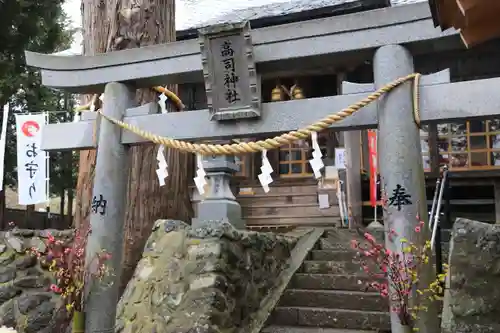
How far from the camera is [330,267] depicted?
692 cm

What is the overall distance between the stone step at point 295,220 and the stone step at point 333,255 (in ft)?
8.83

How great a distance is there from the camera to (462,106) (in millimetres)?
4051

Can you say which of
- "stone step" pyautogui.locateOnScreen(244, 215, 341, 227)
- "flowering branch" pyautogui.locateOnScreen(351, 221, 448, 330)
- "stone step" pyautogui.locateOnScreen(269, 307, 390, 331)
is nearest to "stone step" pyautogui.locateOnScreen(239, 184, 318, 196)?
"stone step" pyautogui.locateOnScreen(244, 215, 341, 227)

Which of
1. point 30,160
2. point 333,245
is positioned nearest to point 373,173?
point 333,245

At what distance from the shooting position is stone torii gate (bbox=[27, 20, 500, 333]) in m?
4.11

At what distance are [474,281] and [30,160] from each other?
27.9 ft

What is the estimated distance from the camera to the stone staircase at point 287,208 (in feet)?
33.8

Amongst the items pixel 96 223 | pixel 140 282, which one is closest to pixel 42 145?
pixel 96 223

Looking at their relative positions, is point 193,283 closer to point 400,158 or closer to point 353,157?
point 400,158

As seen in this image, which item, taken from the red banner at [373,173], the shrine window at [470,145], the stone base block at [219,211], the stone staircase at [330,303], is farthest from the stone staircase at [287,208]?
the stone base block at [219,211]

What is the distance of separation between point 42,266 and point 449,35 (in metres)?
6.23

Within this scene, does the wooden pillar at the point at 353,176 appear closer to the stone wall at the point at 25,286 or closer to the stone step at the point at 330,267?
the stone step at the point at 330,267

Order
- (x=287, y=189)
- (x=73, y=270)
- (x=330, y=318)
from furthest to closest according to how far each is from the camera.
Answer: (x=287, y=189) → (x=330, y=318) → (x=73, y=270)

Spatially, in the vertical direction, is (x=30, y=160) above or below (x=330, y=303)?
above
